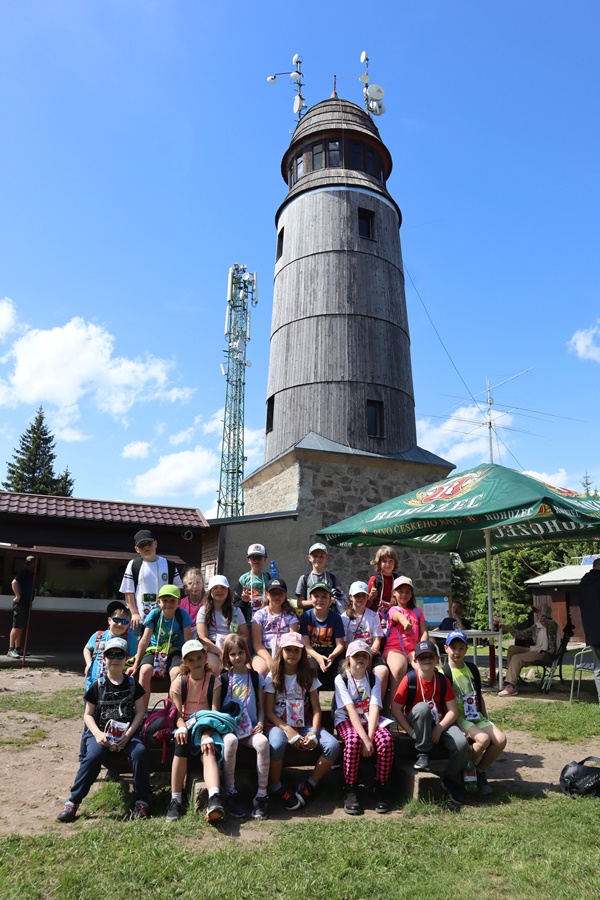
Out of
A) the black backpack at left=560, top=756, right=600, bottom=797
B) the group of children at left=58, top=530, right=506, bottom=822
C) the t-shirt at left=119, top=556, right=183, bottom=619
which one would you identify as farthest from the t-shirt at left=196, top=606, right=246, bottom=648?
the black backpack at left=560, top=756, right=600, bottom=797

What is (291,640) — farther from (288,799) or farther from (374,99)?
(374,99)

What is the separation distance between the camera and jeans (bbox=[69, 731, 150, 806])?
444cm

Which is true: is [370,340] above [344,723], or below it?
above

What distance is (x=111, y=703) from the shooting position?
473 cm

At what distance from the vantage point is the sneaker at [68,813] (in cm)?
429

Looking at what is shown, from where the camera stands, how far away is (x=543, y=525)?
34.3 feet

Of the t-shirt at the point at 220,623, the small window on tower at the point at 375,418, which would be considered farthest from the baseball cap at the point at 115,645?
the small window on tower at the point at 375,418

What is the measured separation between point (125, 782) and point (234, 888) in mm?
1979

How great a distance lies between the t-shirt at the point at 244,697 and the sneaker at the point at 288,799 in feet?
1.59

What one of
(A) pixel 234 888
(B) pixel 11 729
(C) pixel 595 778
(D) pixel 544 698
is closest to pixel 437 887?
(A) pixel 234 888

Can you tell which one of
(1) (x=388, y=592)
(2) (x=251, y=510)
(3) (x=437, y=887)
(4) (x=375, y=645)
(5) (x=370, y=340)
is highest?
(5) (x=370, y=340)

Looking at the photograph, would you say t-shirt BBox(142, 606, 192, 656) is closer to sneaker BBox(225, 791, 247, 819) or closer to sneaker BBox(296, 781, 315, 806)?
sneaker BBox(225, 791, 247, 819)

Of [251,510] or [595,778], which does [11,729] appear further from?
[251,510]

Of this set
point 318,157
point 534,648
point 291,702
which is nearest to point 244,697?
point 291,702
